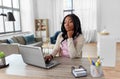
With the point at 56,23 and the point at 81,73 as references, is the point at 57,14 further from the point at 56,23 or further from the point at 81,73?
the point at 81,73

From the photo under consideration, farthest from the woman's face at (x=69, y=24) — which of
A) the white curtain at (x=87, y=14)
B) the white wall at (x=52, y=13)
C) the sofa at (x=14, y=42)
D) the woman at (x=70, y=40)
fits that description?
the white wall at (x=52, y=13)

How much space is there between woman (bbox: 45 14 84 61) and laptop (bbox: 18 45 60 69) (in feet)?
0.78

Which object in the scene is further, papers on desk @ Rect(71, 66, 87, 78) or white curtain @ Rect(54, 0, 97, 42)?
white curtain @ Rect(54, 0, 97, 42)

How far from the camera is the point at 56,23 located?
7.36 m

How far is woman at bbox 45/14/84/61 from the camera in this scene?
1.60m

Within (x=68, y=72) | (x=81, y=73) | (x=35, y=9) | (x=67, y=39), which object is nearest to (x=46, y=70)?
(x=68, y=72)

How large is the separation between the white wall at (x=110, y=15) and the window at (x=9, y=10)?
3912 millimetres

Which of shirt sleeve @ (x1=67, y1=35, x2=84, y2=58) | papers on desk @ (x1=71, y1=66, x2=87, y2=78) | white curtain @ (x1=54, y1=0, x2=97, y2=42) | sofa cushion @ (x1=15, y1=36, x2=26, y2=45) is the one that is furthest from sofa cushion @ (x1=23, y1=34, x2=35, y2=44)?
papers on desk @ (x1=71, y1=66, x2=87, y2=78)

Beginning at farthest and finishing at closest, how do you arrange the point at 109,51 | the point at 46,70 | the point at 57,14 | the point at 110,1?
1. the point at 57,14
2. the point at 110,1
3. the point at 109,51
4. the point at 46,70

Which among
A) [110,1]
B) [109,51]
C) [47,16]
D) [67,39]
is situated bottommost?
[109,51]

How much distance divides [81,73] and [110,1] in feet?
20.5

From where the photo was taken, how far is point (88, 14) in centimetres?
685

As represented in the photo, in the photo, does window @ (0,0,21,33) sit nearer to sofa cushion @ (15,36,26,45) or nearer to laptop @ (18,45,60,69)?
sofa cushion @ (15,36,26,45)

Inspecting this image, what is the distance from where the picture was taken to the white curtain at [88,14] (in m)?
6.77
